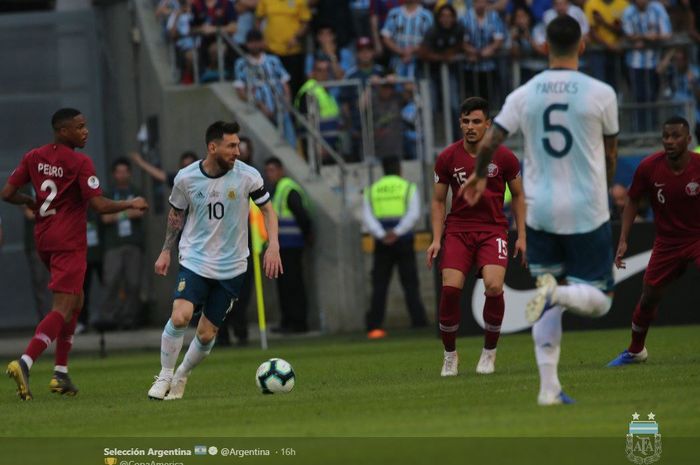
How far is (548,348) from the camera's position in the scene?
10.4 metres

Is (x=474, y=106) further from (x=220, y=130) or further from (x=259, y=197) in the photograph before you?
(x=220, y=130)

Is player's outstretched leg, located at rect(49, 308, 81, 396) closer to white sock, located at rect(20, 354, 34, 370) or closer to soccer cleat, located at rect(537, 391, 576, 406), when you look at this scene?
white sock, located at rect(20, 354, 34, 370)

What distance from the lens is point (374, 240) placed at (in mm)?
23484

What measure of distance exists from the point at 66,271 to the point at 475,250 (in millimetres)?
3570

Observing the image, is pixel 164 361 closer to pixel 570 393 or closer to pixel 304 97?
pixel 570 393

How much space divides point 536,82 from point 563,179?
648 mm

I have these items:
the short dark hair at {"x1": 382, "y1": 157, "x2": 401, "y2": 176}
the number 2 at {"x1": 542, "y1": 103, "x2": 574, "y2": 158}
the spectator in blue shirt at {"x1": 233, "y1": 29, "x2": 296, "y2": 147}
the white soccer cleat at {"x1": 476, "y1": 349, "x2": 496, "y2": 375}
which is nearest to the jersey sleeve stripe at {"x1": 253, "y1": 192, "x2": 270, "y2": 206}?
the white soccer cleat at {"x1": 476, "y1": 349, "x2": 496, "y2": 375}

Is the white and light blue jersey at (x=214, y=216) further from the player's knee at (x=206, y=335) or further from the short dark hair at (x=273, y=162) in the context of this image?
the short dark hair at (x=273, y=162)

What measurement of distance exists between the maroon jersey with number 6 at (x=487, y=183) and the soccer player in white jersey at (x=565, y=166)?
11.7 feet

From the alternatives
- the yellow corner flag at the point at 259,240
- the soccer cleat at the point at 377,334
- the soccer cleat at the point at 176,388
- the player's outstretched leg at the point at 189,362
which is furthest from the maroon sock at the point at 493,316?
the soccer cleat at the point at 377,334

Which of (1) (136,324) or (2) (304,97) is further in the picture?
(1) (136,324)

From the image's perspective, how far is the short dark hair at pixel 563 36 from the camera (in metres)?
10.4

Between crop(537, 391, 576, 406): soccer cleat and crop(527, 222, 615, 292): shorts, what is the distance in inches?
29.4

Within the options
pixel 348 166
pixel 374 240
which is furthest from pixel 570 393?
pixel 348 166
